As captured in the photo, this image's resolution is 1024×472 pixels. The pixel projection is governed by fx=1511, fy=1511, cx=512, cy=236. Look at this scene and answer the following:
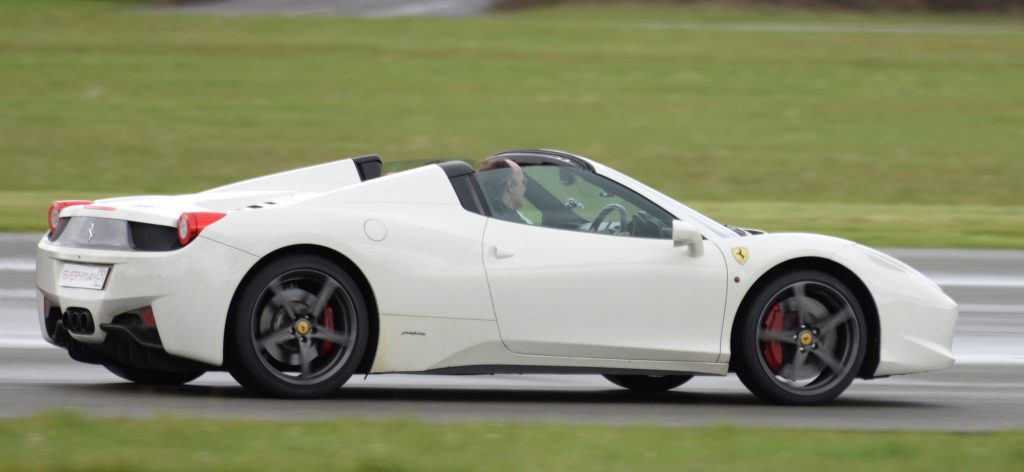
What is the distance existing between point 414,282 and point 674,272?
3.97ft

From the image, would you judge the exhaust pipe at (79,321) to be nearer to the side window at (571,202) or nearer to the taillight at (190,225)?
Answer: the taillight at (190,225)

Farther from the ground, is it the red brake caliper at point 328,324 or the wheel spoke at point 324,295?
the wheel spoke at point 324,295

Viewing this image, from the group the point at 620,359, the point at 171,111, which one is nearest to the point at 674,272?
the point at 620,359

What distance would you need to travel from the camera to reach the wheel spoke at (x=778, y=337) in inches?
277

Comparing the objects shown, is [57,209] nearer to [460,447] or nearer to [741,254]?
[460,447]

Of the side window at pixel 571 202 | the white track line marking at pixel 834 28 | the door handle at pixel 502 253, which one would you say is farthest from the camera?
the white track line marking at pixel 834 28

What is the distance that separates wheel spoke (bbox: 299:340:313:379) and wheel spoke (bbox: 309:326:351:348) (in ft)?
0.17

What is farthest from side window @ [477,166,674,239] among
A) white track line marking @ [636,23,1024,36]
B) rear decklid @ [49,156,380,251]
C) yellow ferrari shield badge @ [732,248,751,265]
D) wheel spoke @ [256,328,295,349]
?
white track line marking @ [636,23,1024,36]

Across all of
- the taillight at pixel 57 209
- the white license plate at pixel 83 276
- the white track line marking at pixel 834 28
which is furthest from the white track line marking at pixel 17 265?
the white track line marking at pixel 834 28

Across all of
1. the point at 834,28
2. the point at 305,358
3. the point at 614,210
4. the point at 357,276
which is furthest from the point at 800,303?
the point at 834,28

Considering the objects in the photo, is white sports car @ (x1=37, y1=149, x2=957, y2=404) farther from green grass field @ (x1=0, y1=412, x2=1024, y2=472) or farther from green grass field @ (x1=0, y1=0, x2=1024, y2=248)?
green grass field @ (x1=0, y1=0, x2=1024, y2=248)

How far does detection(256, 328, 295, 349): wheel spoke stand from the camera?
653 centimetres

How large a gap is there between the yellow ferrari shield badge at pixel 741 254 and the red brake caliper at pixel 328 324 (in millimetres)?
1881

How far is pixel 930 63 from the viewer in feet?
107
